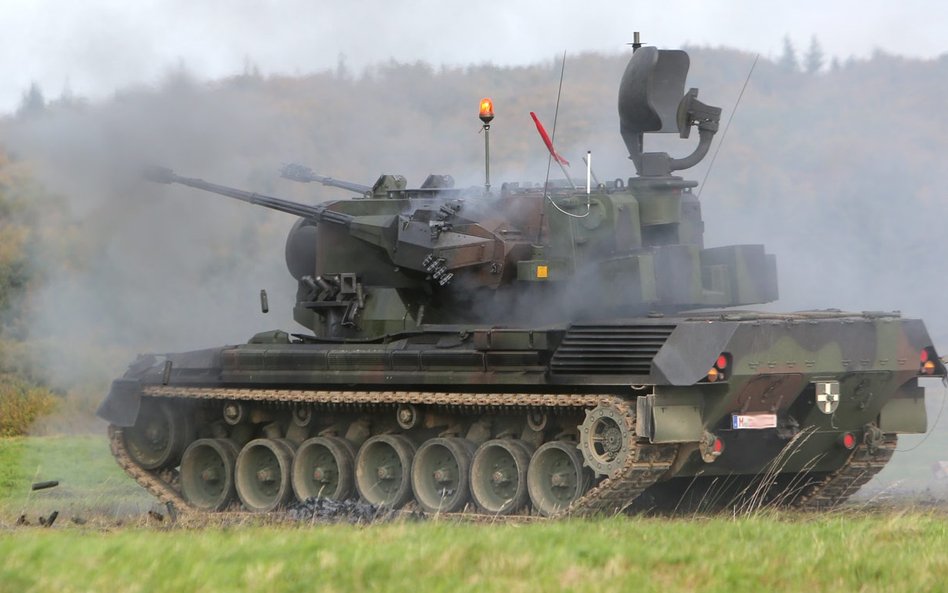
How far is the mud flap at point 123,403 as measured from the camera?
58.6 ft

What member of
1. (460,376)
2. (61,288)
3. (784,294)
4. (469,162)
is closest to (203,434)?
(460,376)

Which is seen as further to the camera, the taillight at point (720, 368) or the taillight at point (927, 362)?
the taillight at point (927, 362)

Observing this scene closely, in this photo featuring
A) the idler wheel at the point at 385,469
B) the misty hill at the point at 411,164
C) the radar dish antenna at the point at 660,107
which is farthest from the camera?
the misty hill at the point at 411,164

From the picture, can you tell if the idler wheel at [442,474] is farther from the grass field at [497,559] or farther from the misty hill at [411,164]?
the misty hill at [411,164]

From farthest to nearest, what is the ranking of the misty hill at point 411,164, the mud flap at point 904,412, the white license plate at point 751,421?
1. the misty hill at point 411,164
2. the mud flap at point 904,412
3. the white license plate at point 751,421

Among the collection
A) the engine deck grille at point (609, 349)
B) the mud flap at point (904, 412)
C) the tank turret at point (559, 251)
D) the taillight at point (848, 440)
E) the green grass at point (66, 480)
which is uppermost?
the tank turret at point (559, 251)

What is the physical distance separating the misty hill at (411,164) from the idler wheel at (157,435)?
2.50m

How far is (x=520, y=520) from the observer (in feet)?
46.8

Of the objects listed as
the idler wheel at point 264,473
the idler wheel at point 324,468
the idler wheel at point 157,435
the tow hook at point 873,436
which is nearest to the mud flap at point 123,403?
the idler wheel at point 157,435

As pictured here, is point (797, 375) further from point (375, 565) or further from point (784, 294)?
point (784, 294)

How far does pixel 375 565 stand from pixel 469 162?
2342 centimetres

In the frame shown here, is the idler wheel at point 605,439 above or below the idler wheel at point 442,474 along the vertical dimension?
above

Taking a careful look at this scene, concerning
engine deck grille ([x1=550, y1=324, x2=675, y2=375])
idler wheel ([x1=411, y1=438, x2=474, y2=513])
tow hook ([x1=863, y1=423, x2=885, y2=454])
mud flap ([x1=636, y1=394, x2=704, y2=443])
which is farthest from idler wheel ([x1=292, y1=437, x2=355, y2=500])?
tow hook ([x1=863, y1=423, x2=885, y2=454])

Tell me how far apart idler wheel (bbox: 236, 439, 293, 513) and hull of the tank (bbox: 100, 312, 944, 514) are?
0.27 metres
